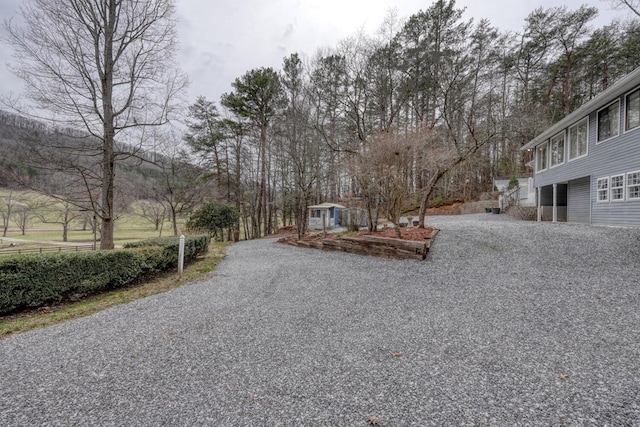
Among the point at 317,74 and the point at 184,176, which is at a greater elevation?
the point at 317,74

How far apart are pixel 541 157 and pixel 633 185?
6164 millimetres

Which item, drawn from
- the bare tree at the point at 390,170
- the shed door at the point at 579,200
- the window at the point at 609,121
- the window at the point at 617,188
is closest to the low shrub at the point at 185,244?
the bare tree at the point at 390,170

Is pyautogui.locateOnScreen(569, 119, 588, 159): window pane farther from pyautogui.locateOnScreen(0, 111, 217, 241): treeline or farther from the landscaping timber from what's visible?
pyautogui.locateOnScreen(0, 111, 217, 241): treeline

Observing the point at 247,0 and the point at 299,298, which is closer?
the point at 299,298

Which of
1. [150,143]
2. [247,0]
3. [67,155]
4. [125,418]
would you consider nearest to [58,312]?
[125,418]

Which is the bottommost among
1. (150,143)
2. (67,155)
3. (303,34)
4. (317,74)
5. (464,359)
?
(464,359)

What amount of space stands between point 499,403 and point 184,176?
1809cm

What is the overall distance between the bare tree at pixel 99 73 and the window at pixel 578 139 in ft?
46.1

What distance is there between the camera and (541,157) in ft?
42.1

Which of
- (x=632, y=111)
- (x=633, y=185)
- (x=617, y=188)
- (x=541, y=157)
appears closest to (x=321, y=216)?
(x=541, y=157)

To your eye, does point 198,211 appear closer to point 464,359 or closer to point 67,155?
point 67,155

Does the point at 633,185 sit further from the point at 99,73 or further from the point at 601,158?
the point at 99,73

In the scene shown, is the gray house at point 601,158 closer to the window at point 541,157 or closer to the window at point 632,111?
the window at point 632,111

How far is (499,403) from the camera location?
6.17 feet
